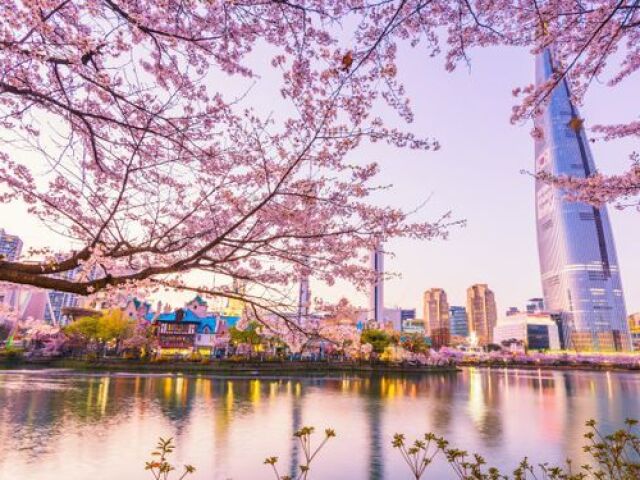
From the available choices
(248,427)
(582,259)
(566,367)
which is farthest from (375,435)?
(582,259)

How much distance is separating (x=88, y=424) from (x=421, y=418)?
661 inches

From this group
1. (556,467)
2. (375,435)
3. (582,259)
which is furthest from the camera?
(582,259)

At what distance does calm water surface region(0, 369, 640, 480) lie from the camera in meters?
12.7

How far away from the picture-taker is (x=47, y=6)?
4.01 metres

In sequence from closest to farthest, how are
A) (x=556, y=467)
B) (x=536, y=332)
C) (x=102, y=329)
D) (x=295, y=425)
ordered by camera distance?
(x=556, y=467)
(x=295, y=425)
(x=102, y=329)
(x=536, y=332)

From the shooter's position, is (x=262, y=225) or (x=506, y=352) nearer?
(x=262, y=225)

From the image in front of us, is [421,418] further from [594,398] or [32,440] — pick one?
[594,398]

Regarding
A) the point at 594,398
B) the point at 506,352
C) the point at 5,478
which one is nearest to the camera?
the point at 5,478

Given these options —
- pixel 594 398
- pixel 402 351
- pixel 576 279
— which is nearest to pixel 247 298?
pixel 594 398

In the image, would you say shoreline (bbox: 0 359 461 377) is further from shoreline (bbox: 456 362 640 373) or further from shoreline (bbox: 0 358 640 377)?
shoreline (bbox: 456 362 640 373)

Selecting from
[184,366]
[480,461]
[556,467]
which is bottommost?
[184,366]

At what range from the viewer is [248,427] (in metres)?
18.5

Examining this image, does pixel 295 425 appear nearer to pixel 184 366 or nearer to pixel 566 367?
pixel 184 366

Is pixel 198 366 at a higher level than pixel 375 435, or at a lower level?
higher
